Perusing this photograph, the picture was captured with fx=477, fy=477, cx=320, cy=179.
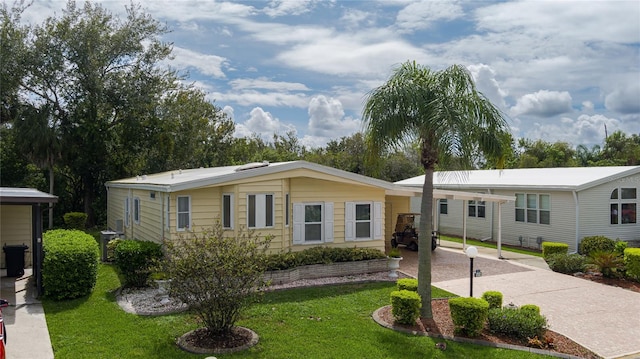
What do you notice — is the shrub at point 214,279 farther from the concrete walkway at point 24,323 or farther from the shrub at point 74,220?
the shrub at point 74,220

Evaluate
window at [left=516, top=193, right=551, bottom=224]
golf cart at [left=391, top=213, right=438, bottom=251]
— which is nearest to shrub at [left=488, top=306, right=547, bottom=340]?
golf cart at [left=391, top=213, right=438, bottom=251]

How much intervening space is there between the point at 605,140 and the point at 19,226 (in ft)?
163

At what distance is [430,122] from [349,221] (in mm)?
6368

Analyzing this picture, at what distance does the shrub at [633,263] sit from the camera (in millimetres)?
13688

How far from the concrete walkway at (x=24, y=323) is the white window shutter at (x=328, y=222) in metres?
7.63

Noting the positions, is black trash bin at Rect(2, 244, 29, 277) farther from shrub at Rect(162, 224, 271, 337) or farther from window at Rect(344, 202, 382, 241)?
window at Rect(344, 202, 382, 241)

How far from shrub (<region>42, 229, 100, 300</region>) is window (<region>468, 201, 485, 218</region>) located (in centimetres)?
1814

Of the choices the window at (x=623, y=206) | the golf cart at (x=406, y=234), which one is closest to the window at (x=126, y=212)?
A: the golf cart at (x=406, y=234)

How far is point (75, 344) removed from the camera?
7.86 m

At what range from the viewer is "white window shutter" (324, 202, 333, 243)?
→ 14.5 metres

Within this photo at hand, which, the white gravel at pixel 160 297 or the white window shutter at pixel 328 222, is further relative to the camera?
the white window shutter at pixel 328 222

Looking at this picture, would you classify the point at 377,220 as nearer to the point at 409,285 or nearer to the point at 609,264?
the point at 409,285

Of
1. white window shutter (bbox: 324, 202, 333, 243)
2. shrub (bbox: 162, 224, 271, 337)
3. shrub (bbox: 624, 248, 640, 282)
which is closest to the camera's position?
shrub (bbox: 162, 224, 271, 337)

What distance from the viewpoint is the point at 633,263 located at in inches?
543
